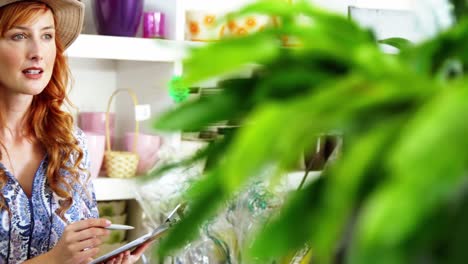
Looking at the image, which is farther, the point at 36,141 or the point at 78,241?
the point at 36,141

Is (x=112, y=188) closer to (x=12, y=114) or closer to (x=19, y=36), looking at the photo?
(x=12, y=114)

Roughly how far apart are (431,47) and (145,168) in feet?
8.24

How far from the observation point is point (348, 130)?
0.51 metres

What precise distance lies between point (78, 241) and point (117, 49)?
39.2 inches

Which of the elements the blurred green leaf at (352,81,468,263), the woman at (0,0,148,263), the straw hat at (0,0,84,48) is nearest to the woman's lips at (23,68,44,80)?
the woman at (0,0,148,263)

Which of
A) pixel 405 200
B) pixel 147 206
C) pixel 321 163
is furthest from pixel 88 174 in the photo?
pixel 405 200

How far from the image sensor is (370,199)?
48 centimetres

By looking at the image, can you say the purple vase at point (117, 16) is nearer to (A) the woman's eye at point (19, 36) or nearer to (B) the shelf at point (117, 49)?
(B) the shelf at point (117, 49)

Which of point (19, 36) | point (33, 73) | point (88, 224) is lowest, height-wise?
point (88, 224)

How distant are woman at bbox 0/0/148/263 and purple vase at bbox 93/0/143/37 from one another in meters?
0.42

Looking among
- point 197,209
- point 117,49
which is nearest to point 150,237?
point 197,209

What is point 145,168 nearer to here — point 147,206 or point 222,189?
point 147,206

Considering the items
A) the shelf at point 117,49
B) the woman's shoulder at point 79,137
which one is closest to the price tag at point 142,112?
the shelf at point 117,49

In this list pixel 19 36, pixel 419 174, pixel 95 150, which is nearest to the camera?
pixel 419 174
